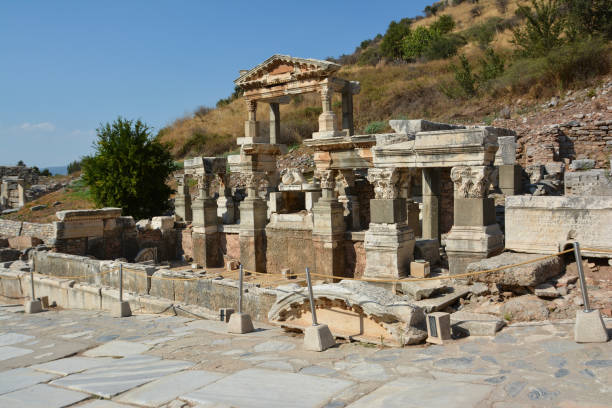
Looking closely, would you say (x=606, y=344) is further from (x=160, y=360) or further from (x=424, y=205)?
(x=424, y=205)

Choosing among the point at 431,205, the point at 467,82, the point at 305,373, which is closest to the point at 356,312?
the point at 305,373

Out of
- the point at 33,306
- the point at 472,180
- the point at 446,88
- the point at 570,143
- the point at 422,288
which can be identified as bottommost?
the point at 33,306

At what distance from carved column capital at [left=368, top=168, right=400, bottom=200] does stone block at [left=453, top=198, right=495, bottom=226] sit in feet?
4.26

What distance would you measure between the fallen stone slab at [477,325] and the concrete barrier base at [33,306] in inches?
366

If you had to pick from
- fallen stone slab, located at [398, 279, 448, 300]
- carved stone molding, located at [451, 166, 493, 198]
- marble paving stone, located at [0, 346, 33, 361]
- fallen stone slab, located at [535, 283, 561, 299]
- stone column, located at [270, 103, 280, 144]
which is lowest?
marble paving stone, located at [0, 346, 33, 361]

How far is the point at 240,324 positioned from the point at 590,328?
4.46m

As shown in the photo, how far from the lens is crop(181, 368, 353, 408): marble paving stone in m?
4.53

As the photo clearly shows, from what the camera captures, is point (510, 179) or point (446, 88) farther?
point (446, 88)

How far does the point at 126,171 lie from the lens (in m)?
21.6

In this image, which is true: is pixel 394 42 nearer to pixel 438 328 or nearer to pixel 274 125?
pixel 274 125

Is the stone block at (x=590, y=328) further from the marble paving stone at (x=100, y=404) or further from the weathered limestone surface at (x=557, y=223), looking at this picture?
the marble paving stone at (x=100, y=404)

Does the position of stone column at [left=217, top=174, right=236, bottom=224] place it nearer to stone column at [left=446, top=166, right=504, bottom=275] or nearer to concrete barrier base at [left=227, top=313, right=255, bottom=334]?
stone column at [left=446, top=166, right=504, bottom=275]

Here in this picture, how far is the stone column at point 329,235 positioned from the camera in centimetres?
1295

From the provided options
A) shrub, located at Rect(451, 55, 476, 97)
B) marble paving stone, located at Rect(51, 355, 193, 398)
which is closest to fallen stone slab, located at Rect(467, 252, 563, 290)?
marble paving stone, located at Rect(51, 355, 193, 398)
